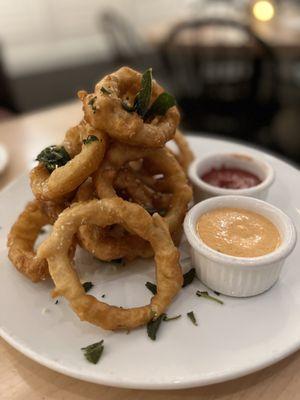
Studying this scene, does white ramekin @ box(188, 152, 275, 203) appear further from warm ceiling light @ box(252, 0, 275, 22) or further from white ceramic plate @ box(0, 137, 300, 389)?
warm ceiling light @ box(252, 0, 275, 22)

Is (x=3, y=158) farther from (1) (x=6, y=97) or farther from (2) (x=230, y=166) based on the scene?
(1) (x=6, y=97)

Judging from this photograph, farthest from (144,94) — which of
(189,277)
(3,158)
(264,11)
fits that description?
(264,11)

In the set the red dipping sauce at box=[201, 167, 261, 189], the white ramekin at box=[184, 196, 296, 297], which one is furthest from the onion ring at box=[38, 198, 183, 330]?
the red dipping sauce at box=[201, 167, 261, 189]

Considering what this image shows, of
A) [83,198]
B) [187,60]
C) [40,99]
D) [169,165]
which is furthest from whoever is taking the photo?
[40,99]

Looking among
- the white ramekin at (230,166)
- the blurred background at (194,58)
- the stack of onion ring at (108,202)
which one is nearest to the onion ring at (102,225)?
the stack of onion ring at (108,202)

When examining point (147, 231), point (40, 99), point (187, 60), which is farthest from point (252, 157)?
point (40, 99)

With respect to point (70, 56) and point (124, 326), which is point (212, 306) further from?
point (70, 56)
